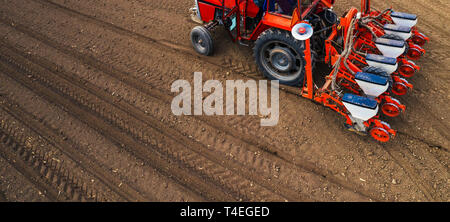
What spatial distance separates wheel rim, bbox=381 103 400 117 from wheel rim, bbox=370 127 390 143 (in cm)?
38

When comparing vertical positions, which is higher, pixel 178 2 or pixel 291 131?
pixel 178 2

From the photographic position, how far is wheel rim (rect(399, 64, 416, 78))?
4.83m

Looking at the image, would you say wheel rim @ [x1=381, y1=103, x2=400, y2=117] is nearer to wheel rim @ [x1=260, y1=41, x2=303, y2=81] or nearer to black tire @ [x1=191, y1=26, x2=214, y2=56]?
wheel rim @ [x1=260, y1=41, x2=303, y2=81]

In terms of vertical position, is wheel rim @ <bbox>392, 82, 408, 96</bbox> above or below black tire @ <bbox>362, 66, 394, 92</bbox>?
below

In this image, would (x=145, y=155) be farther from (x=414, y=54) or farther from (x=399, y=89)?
(x=414, y=54)

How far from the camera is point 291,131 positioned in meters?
4.68

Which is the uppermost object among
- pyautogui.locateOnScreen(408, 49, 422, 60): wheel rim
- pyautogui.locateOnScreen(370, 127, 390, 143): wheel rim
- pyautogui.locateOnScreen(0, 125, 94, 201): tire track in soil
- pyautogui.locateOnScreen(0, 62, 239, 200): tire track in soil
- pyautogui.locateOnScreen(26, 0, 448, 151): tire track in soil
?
pyautogui.locateOnScreen(408, 49, 422, 60): wheel rim

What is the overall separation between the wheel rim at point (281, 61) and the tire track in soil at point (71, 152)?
9.59 feet

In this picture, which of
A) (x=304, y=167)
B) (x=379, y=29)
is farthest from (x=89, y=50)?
(x=379, y=29)

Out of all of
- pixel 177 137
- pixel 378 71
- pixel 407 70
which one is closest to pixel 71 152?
Answer: pixel 177 137

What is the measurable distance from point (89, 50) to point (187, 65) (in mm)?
2301

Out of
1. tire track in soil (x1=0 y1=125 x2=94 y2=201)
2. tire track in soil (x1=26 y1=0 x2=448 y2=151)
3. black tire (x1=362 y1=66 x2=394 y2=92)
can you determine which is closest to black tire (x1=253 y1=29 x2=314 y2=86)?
tire track in soil (x1=26 y1=0 x2=448 y2=151)

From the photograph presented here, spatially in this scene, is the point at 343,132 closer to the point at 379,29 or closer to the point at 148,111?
the point at 379,29

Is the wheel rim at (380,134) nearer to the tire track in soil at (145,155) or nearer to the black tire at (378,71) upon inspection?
the black tire at (378,71)
